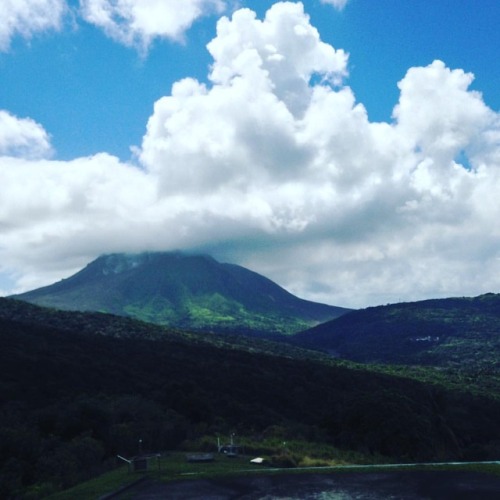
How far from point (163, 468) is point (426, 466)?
10469 mm

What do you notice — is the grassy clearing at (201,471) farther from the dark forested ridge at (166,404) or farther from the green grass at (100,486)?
the dark forested ridge at (166,404)

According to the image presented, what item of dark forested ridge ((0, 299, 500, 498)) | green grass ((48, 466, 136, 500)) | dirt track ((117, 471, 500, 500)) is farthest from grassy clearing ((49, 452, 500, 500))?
dark forested ridge ((0, 299, 500, 498))

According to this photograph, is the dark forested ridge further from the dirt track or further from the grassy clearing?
the dirt track

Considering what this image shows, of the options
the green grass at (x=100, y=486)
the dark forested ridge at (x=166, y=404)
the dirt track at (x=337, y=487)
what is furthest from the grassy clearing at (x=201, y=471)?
the dark forested ridge at (x=166, y=404)

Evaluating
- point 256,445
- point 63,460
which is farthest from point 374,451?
point 63,460

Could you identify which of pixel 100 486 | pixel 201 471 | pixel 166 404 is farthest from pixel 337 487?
pixel 166 404

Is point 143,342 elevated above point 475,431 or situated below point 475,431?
above

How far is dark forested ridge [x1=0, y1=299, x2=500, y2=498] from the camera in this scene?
25.9 metres

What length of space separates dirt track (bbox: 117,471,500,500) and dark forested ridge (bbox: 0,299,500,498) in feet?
15.9

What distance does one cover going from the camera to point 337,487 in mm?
18016

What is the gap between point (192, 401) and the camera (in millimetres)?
45094

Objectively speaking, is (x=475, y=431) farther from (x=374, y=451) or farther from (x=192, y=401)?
(x=192, y=401)

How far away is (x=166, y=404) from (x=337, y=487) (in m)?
29.6

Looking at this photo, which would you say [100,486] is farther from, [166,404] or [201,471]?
[166,404]
